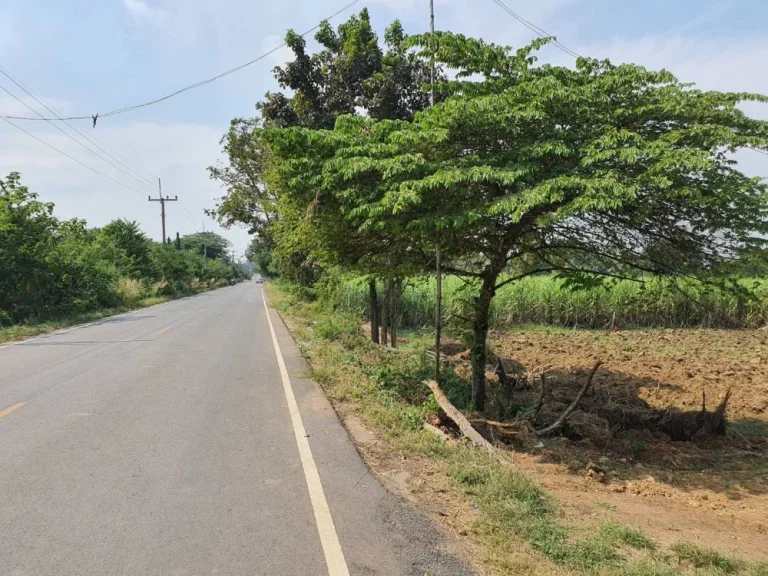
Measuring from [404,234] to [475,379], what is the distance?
302 centimetres

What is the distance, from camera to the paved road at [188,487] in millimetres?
3592

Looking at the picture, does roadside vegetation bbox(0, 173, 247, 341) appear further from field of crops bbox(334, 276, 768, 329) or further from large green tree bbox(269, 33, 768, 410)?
large green tree bbox(269, 33, 768, 410)

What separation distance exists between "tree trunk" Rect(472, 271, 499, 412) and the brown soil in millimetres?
661

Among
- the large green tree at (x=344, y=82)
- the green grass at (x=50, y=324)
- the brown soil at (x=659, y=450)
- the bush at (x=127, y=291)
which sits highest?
the large green tree at (x=344, y=82)

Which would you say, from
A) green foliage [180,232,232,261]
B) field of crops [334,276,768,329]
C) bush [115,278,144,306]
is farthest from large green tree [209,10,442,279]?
green foliage [180,232,232,261]

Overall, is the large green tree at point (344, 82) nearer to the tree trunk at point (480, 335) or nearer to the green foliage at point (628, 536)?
the tree trunk at point (480, 335)

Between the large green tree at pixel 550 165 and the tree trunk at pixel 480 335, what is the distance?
30.3 inches

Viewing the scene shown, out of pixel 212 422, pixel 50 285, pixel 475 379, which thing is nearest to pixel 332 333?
pixel 475 379

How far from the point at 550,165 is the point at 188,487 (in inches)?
197

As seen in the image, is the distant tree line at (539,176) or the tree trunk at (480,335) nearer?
the distant tree line at (539,176)

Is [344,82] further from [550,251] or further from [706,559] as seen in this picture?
[706,559]

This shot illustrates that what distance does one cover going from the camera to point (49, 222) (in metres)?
22.8

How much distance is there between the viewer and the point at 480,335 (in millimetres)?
8758

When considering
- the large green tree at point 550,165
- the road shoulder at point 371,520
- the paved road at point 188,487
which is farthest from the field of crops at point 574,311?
the road shoulder at point 371,520
